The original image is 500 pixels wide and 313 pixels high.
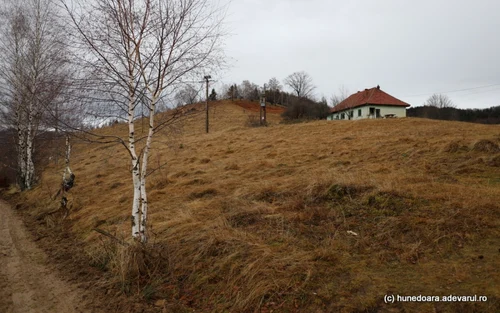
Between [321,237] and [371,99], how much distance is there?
40829 mm

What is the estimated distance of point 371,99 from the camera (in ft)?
136

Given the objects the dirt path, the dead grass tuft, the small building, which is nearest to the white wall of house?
the small building

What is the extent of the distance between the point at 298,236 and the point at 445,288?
6.78ft

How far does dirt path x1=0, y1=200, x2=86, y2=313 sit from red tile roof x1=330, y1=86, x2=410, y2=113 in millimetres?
40789

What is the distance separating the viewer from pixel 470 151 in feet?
27.2

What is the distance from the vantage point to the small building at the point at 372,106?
41.2m

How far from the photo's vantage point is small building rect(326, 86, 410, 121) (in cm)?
4122

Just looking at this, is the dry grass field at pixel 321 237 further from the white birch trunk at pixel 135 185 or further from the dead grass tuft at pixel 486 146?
the white birch trunk at pixel 135 185

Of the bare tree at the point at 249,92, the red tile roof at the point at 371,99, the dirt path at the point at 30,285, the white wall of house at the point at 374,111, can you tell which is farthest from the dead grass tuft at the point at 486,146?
the bare tree at the point at 249,92

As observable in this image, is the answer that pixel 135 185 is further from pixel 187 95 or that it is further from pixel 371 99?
pixel 371 99

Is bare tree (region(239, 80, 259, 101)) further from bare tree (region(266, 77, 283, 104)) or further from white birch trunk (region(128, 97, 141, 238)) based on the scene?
white birch trunk (region(128, 97, 141, 238))

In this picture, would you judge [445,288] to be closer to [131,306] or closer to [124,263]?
[131,306]

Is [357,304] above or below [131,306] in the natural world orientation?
above

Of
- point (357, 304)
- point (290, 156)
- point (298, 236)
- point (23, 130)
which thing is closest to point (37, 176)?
point (23, 130)
